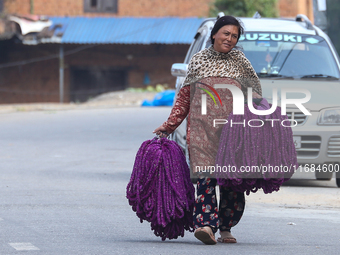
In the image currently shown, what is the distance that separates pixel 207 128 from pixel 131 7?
89.4ft

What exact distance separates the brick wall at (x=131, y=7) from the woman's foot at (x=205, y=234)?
27.0 m

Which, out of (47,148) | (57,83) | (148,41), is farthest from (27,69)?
(47,148)

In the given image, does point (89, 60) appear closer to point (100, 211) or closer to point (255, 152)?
point (100, 211)

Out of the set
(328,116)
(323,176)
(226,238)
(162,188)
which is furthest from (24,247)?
(323,176)

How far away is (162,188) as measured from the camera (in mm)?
4969

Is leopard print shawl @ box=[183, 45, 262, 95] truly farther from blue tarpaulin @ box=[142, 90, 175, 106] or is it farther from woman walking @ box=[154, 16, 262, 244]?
blue tarpaulin @ box=[142, 90, 175, 106]

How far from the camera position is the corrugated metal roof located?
29.0 m

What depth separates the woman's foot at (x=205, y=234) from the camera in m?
4.88

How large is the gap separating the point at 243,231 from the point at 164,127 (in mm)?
1263

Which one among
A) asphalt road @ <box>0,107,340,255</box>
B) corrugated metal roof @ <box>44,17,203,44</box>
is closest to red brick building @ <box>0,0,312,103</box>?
corrugated metal roof @ <box>44,17,203,44</box>

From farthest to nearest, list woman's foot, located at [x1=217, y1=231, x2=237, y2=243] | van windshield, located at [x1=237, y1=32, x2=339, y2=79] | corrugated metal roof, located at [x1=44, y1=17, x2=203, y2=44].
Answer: corrugated metal roof, located at [x1=44, y1=17, x2=203, y2=44]
van windshield, located at [x1=237, y1=32, x2=339, y2=79]
woman's foot, located at [x1=217, y1=231, x2=237, y2=243]

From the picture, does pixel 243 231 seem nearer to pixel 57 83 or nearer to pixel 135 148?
pixel 135 148

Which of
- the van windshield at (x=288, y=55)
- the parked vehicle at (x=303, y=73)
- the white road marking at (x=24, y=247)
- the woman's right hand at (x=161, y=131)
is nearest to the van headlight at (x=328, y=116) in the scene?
the parked vehicle at (x=303, y=73)

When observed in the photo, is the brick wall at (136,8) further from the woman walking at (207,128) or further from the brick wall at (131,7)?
the woman walking at (207,128)
